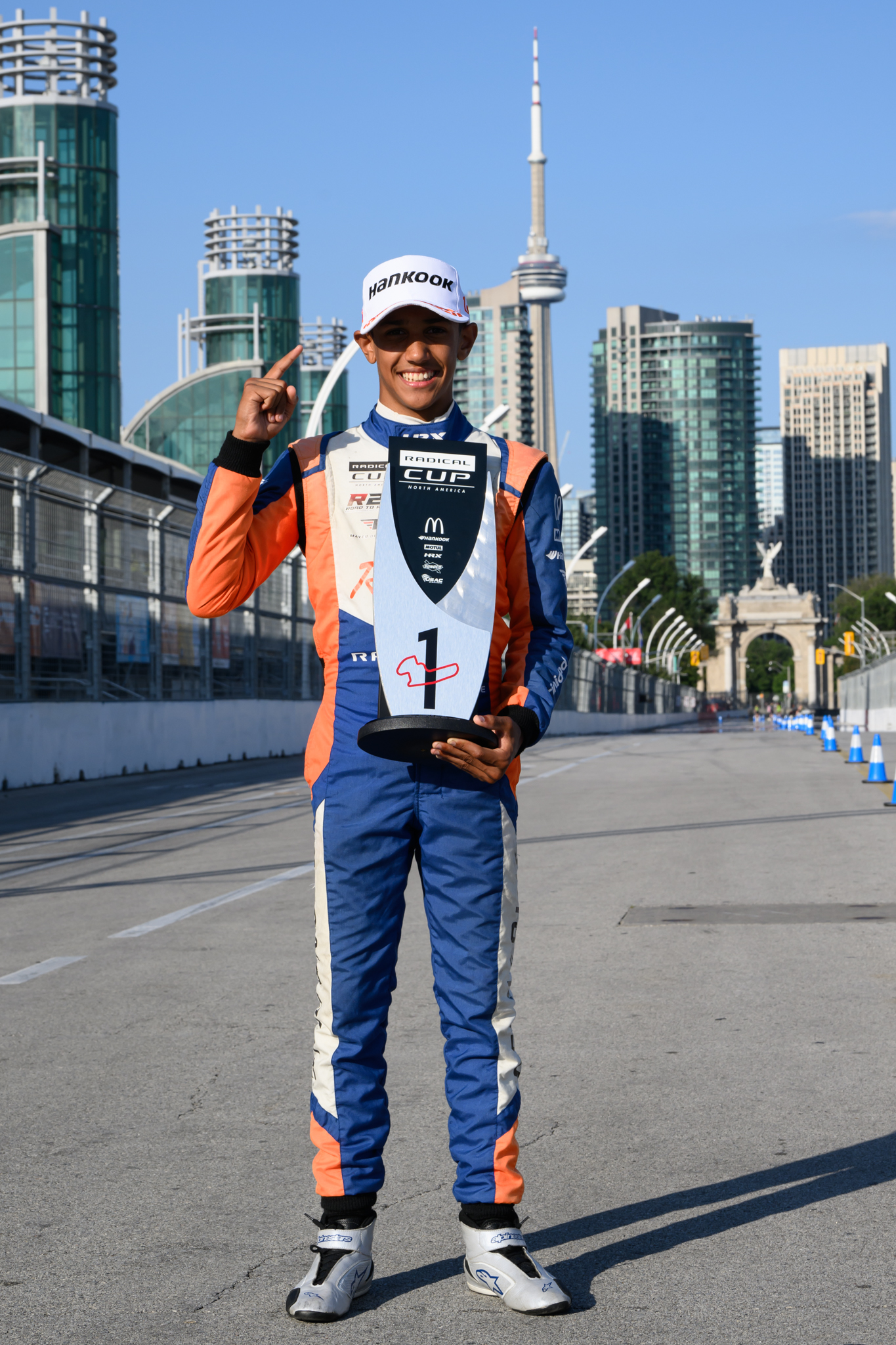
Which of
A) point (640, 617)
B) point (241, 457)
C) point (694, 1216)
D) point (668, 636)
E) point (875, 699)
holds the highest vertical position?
point (640, 617)

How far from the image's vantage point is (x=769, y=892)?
9.62 metres

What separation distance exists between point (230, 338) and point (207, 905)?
324 feet

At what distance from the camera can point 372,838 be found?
3.31 m

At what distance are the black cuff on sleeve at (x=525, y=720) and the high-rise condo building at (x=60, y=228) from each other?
65510 millimetres

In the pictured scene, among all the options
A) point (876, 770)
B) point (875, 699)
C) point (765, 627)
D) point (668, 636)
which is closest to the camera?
point (876, 770)

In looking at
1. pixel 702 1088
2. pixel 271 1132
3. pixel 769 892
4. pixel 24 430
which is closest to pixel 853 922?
pixel 769 892

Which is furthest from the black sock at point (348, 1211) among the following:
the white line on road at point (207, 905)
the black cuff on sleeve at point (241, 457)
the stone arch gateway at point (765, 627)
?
the stone arch gateway at point (765, 627)

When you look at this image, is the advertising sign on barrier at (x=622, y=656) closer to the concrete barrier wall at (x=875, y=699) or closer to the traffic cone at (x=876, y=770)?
the concrete barrier wall at (x=875, y=699)

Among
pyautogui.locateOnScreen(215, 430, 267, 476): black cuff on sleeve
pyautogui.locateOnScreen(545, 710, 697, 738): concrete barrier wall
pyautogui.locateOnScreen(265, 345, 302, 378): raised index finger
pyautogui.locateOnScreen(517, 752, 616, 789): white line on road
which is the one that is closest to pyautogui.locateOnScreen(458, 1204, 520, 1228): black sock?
pyautogui.locateOnScreen(215, 430, 267, 476): black cuff on sleeve

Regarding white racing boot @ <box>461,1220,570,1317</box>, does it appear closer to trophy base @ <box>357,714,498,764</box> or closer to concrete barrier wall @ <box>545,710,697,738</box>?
trophy base @ <box>357,714,498,764</box>

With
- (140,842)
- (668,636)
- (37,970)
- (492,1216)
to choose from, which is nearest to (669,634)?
(668,636)

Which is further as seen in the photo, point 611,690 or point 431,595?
point 611,690

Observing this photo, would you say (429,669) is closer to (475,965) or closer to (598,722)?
(475,965)

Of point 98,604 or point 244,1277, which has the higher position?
point 98,604
